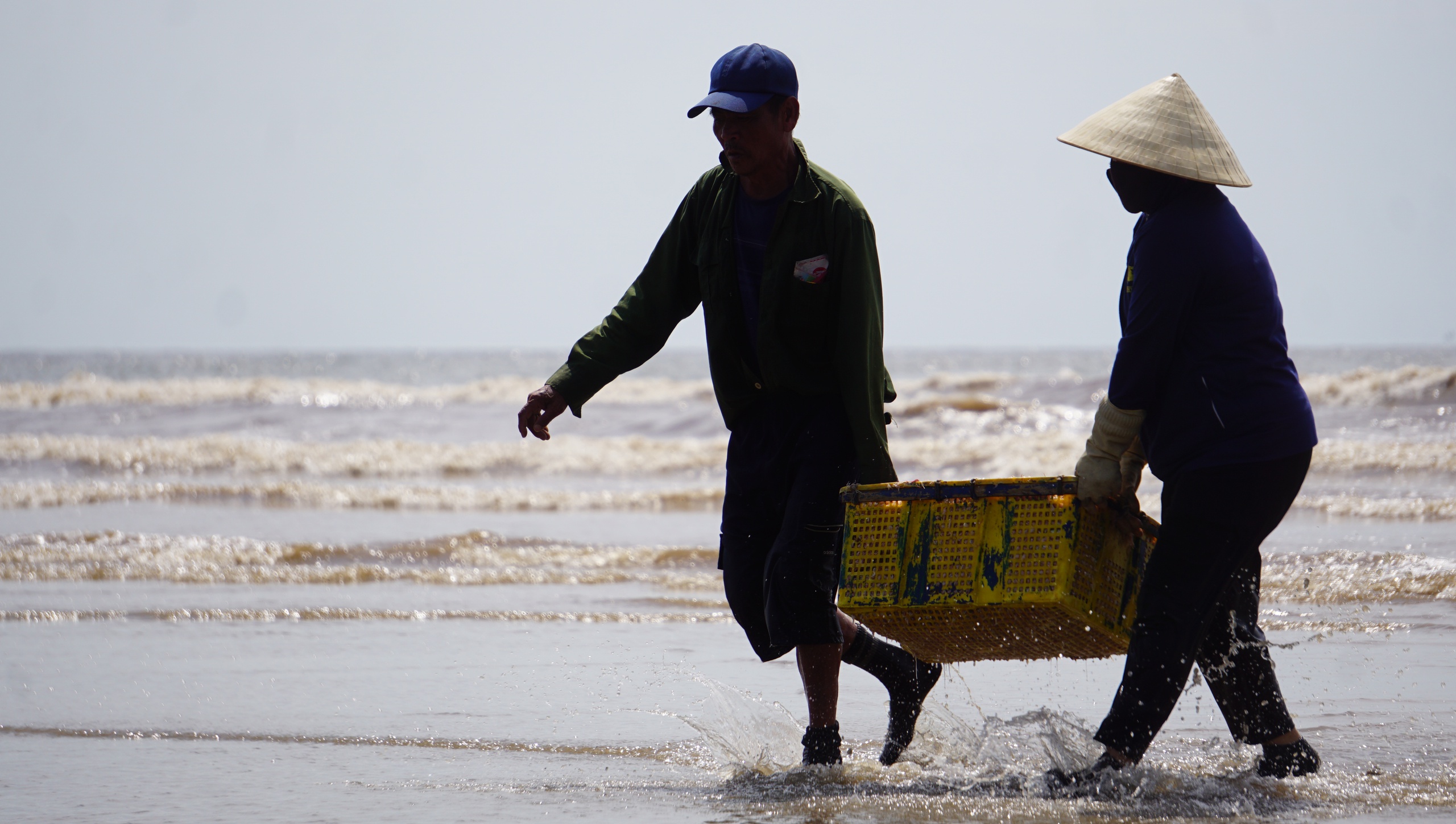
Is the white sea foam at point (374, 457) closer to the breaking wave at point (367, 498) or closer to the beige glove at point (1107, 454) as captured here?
the breaking wave at point (367, 498)

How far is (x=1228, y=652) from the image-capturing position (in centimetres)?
331

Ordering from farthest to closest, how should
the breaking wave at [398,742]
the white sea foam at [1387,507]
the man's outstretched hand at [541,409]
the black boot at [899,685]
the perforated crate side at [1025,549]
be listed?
1. the white sea foam at [1387,507]
2. the breaking wave at [398,742]
3. the black boot at [899,685]
4. the man's outstretched hand at [541,409]
5. the perforated crate side at [1025,549]

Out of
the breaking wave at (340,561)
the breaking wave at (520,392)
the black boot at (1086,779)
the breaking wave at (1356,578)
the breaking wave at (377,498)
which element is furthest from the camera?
the breaking wave at (520,392)

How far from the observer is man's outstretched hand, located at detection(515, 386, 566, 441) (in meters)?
3.55

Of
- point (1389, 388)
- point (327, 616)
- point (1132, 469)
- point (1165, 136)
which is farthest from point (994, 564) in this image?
point (1389, 388)

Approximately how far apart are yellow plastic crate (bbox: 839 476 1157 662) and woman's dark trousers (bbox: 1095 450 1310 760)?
12 centimetres

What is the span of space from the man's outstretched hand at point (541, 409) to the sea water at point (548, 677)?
3.44ft

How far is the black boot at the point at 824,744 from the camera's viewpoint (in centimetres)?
351

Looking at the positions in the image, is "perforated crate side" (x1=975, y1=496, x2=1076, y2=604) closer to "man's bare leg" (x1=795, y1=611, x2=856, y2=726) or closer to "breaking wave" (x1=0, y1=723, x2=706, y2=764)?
"man's bare leg" (x1=795, y1=611, x2=856, y2=726)

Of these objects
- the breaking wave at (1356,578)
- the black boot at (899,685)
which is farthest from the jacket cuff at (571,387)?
the breaking wave at (1356,578)

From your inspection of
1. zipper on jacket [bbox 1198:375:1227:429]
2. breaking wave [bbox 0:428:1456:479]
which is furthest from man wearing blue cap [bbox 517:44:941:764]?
breaking wave [bbox 0:428:1456:479]

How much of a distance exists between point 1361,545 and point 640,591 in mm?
4720

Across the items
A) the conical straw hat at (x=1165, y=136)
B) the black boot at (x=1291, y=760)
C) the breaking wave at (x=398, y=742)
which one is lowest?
the breaking wave at (x=398, y=742)

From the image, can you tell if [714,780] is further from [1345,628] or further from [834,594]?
[1345,628]
